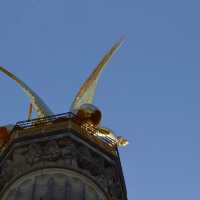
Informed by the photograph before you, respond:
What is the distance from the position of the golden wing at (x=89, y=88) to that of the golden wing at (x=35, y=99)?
4.81 ft

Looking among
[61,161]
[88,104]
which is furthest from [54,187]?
[88,104]

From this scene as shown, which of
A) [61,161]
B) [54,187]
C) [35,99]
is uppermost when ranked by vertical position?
[35,99]

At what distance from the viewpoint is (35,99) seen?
3631 cm

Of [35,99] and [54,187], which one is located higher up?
[35,99]

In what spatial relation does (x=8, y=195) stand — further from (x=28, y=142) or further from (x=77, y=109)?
(x=77, y=109)

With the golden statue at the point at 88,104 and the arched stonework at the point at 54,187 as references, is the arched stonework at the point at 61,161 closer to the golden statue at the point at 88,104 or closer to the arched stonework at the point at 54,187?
the arched stonework at the point at 54,187

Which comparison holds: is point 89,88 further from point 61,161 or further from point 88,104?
point 61,161

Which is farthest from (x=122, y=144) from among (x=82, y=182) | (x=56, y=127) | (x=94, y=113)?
(x=82, y=182)

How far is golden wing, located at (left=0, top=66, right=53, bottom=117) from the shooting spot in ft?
114

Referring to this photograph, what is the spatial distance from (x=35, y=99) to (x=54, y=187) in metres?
10.5

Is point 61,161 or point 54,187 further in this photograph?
point 61,161

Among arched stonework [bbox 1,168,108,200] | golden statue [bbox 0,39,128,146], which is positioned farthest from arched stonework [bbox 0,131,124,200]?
golden statue [bbox 0,39,128,146]

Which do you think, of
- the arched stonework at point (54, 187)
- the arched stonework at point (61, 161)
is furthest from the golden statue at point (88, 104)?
the arched stonework at point (54, 187)

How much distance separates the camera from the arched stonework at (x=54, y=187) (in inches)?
1031
